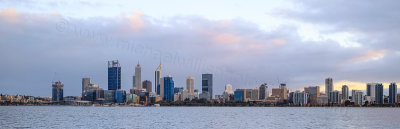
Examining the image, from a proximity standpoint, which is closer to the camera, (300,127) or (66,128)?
(66,128)

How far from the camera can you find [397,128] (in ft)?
335

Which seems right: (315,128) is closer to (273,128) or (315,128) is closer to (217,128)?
(273,128)

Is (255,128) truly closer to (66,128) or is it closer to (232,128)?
(232,128)

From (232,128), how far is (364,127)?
3076 cm

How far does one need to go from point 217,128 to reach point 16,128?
41338 millimetres

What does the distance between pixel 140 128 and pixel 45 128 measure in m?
19.8

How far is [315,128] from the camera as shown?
346 feet

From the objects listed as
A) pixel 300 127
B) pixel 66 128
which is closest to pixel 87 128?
pixel 66 128

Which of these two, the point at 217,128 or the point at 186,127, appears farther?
the point at 186,127

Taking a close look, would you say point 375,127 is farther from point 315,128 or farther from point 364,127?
point 315,128

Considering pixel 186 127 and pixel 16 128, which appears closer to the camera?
pixel 16 128

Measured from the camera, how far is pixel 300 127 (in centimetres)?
10912

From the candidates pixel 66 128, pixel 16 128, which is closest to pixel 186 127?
pixel 66 128

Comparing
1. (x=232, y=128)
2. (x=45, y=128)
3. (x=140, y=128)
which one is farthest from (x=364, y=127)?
(x=45, y=128)
